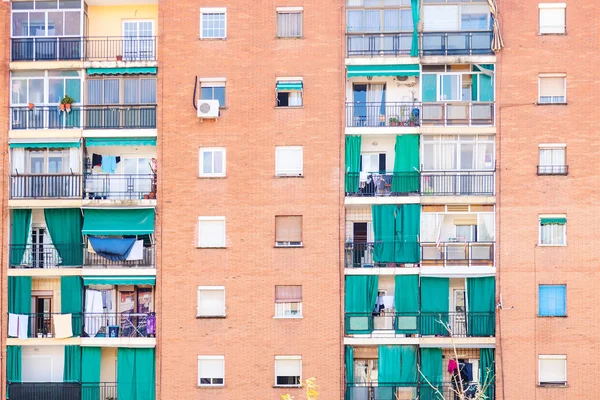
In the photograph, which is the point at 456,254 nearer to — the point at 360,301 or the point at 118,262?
the point at 360,301

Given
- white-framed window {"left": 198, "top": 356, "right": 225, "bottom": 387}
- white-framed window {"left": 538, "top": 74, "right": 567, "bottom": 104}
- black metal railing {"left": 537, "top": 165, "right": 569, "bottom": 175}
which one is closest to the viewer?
black metal railing {"left": 537, "top": 165, "right": 569, "bottom": 175}

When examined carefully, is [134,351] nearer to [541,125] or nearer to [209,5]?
[209,5]

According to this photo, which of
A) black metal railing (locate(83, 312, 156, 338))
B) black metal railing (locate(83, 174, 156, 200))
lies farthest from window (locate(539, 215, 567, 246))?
black metal railing (locate(83, 312, 156, 338))

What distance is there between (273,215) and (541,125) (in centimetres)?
972

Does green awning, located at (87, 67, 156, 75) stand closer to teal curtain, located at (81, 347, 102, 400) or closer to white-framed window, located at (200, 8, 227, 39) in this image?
white-framed window, located at (200, 8, 227, 39)

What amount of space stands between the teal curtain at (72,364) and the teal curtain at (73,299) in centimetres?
58

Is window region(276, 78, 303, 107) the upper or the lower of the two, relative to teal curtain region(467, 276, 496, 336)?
upper

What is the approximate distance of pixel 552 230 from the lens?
3325 centimetres

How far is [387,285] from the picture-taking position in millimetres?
33969

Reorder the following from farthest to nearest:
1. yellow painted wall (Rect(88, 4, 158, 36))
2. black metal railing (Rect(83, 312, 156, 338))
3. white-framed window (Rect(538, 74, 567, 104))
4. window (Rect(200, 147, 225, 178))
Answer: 1. yellow painted wall (Rect(88, 4, 158, 36))
2. window (Rect(200, 147, 225, 178))
3. black metal railing (Rect(83, 312, 156, 338))
4. white-framed window (Rect(538, 74, 567, 104))

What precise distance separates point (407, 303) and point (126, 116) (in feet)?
38.7

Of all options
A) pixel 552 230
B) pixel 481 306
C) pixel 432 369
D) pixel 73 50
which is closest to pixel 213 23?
pixel 73 50

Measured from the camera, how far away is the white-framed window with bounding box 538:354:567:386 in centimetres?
3281

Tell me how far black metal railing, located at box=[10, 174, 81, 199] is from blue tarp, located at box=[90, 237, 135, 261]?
6.18 feet
